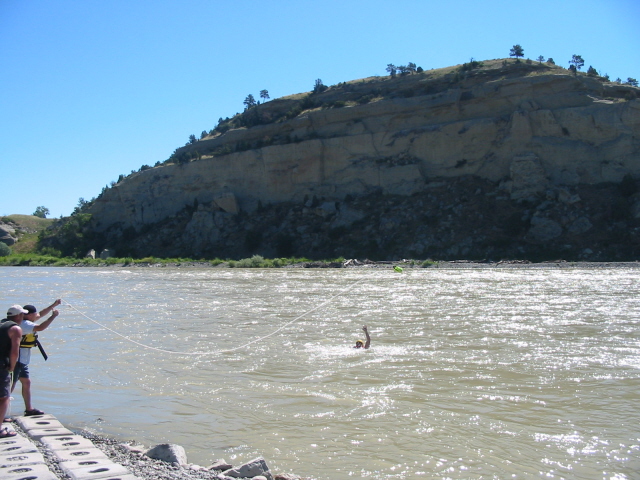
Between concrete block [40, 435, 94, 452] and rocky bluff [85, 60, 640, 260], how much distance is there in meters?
31.5

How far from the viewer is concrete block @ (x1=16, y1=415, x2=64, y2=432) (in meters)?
5.78

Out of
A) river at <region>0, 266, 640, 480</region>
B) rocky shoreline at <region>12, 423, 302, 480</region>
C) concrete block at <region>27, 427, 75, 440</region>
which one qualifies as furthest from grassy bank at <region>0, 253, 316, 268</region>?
rocky shoreline at <region>12, 423, 302, 480</region>

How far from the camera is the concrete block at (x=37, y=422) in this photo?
5.78 m

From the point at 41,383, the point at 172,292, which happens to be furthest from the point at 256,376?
the point at 172,292

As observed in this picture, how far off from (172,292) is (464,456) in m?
18.3

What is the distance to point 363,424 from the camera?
20.9 ft

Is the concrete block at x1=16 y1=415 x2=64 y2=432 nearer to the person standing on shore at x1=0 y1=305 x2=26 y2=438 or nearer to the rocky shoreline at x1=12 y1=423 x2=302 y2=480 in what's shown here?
the person standing on shore at x1=0 y1=305 x2=26 y2=438

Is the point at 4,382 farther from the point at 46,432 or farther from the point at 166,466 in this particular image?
the point at 166,466

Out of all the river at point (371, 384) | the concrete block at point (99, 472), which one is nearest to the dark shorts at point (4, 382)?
the river at point (371, 384)

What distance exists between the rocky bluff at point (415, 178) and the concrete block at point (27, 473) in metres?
32.4

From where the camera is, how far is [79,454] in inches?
191

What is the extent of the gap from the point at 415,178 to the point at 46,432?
38.3 metres

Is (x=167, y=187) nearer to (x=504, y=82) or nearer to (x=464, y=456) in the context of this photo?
(x=504, y=82)

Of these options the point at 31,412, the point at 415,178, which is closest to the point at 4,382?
the point at 31,412
